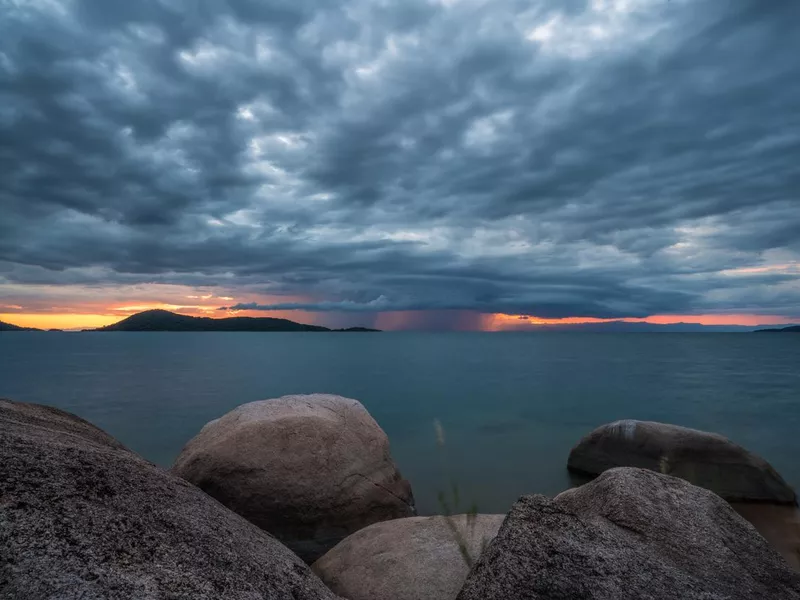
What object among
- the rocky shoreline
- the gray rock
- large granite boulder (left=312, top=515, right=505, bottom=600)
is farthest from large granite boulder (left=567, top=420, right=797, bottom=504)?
the gray rock

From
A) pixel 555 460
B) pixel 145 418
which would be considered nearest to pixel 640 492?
pixel 555 460

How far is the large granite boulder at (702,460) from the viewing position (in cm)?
1162

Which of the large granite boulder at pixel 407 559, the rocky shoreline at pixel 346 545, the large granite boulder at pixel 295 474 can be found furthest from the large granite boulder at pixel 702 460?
the rocky shoreline at pixel 346 545

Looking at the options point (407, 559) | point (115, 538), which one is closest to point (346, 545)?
point (407, 559)

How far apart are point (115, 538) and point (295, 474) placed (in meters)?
5.27

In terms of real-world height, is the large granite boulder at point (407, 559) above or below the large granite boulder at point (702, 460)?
above

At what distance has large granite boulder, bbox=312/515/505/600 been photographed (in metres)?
5.04

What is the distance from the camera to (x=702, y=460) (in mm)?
11969

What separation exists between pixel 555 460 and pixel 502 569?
14903mm

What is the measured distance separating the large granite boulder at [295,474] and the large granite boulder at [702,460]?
6973 mm

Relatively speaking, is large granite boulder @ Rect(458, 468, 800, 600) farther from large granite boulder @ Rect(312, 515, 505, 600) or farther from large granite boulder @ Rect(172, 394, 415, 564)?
large granite boulder @ Rect(172, 394, 415, 564)

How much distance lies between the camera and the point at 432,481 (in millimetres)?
14719

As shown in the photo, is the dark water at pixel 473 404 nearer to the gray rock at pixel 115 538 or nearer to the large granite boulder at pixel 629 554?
the large granite boulder at pixel 629 554

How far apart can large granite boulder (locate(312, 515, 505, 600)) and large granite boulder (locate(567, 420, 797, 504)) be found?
7.43 metres
